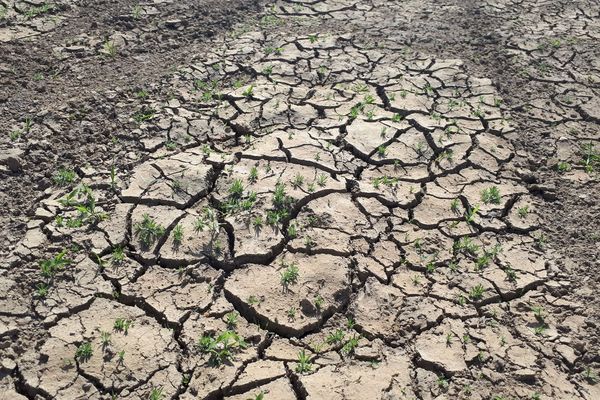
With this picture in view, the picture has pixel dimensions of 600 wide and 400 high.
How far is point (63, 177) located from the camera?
3965 mm

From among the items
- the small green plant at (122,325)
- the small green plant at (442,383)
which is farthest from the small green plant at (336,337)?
the small green plant at (122,325)

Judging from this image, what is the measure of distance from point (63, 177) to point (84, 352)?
142 centimetres

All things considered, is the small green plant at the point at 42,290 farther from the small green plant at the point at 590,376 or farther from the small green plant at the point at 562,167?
the small green plant at the point at 562,167

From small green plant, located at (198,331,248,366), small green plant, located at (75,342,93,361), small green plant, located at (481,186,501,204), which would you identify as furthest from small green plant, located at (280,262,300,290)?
small green plant, located at (481,186,501,204)

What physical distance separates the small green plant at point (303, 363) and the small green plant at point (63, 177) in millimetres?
1938

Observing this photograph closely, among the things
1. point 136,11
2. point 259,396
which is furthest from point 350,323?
point 136,11

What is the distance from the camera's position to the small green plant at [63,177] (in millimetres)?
3945

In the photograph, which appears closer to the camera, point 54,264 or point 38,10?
point 54,264

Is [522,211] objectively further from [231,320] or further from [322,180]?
[231,320]

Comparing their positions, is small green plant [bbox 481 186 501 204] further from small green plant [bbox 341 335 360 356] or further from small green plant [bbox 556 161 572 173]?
small green plant [bbox 341 335 360 356]

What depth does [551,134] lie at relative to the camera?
4.80 metres

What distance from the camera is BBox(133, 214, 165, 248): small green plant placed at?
Result: 11.7 feet

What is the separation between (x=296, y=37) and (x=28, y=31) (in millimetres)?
2393

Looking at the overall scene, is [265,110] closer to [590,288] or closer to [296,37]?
[296,37]
